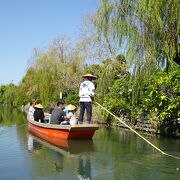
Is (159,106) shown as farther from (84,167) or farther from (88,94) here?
(84,167)

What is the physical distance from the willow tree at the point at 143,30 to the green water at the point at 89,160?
9.43ft

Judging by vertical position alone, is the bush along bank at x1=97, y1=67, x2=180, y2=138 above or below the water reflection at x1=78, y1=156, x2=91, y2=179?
above

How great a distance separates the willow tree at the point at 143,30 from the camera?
1388 cm

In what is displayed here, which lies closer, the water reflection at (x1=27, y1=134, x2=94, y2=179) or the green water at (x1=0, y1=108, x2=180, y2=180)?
the green water at (x1=0, y1=108, x2=180, y2=180)

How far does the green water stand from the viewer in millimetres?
8078

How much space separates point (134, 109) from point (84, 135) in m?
5.08

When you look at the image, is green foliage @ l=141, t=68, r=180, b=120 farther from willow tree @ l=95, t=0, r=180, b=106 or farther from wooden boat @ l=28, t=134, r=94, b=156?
wooden boat @ l=28, t=134, r=94, b=156

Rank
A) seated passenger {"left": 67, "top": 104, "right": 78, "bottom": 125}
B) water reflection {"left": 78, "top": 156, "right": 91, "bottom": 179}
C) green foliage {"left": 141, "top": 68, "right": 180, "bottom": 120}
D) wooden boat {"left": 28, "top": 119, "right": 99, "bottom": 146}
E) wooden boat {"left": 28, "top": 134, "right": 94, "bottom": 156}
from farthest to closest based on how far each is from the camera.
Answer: green foliage {"left": 141, "top": 68, "right": 180, "bottom": 120} < seated passenger {"left": 67, "top": 104, "right": 78, "bottom": 125} < wooden boat {"left": 28, "top": 119, "right": 99, "bottom": 146} < wooden boat {"left": 28, "top": 134, "right": 94, "bottom": 156} < water reflection {"left": 78, "top": 156, "right": 91, "bottom": 179}

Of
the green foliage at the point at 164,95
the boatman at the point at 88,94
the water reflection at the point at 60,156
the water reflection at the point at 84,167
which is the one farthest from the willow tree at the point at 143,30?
the water reflection at the point at 84,167

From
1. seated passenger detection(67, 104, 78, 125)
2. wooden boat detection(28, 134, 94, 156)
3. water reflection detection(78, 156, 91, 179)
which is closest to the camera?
water reflection detection(78, 156, 91, 179)

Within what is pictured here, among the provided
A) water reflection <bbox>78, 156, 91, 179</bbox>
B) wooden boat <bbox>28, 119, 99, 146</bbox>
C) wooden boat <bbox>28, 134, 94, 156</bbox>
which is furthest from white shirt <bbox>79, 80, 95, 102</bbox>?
water reflection <bbox>78, 156, 91, 179</bbox>

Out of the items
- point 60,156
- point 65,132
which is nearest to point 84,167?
point 60,156

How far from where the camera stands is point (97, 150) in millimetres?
11328

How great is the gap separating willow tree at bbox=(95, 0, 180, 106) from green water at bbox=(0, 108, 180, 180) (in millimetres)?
2874
